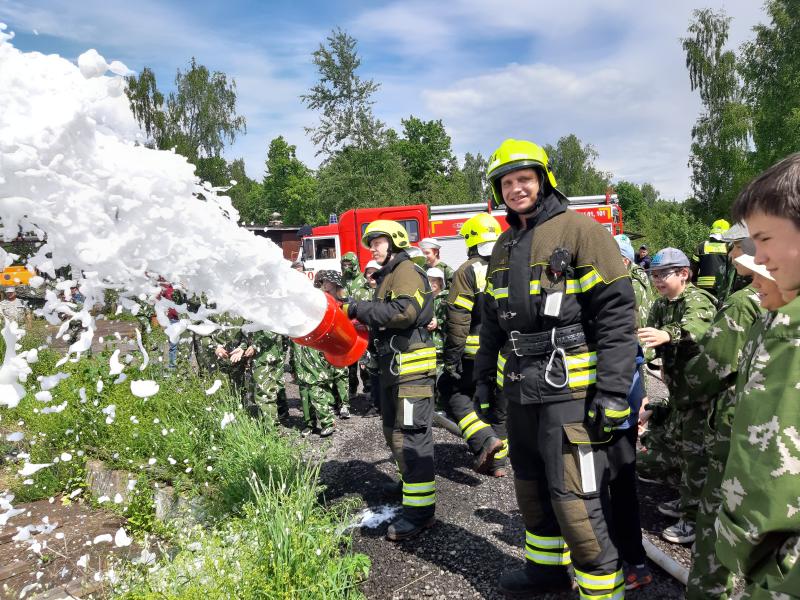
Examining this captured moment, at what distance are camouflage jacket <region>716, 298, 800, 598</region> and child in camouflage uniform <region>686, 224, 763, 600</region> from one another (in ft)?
3.46

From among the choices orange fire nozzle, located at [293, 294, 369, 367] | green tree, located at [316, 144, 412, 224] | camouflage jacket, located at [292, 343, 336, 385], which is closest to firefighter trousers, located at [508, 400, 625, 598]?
orange fire nozzle, located at [293, 294, 369, 367]

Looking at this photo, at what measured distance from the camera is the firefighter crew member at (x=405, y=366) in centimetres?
365

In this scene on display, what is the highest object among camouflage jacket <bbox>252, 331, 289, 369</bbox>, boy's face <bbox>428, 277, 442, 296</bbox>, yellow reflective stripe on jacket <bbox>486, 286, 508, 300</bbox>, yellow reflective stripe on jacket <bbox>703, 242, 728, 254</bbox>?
yellow reflective stripe on jacket <bbox>703, 242, 728, 254</bbox>

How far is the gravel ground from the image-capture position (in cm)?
306

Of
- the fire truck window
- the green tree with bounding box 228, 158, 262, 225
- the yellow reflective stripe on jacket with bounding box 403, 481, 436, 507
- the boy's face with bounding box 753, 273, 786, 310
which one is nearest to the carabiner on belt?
the boy's face with bounding box 753, 273, 786, 310

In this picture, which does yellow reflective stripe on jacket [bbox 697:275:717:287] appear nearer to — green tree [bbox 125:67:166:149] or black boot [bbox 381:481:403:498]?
black boot [bbox 381:481:403:498]

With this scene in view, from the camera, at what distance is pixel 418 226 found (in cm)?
1493

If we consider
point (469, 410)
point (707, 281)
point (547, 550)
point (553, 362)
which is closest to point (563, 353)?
point (553, 362)

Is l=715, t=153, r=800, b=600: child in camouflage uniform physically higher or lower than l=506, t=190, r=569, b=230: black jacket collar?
lower

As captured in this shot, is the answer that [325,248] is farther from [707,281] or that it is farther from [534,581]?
[534,581]

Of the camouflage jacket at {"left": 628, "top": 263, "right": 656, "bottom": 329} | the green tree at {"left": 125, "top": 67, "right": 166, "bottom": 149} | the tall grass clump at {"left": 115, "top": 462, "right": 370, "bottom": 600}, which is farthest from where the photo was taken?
the green tree at {"left": 125, "top": 67, "right": 166, "bottom": 149}

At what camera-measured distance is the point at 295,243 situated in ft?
75.6

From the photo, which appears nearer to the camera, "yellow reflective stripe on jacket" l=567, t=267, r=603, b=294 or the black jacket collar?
"yellow reflective stripe on jacket" l=567, t=267, r=603, b=294

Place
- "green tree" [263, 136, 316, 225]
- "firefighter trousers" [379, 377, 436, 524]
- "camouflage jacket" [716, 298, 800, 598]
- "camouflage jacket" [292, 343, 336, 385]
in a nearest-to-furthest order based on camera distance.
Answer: "camouflage jacket" [716, 298, 800, 598] → "firefighter trousers" [379, 377, 436, 524] → "camouflage jacket" [292, 343, 336, 385] → "green tree" [263, 136, 316, 225]
